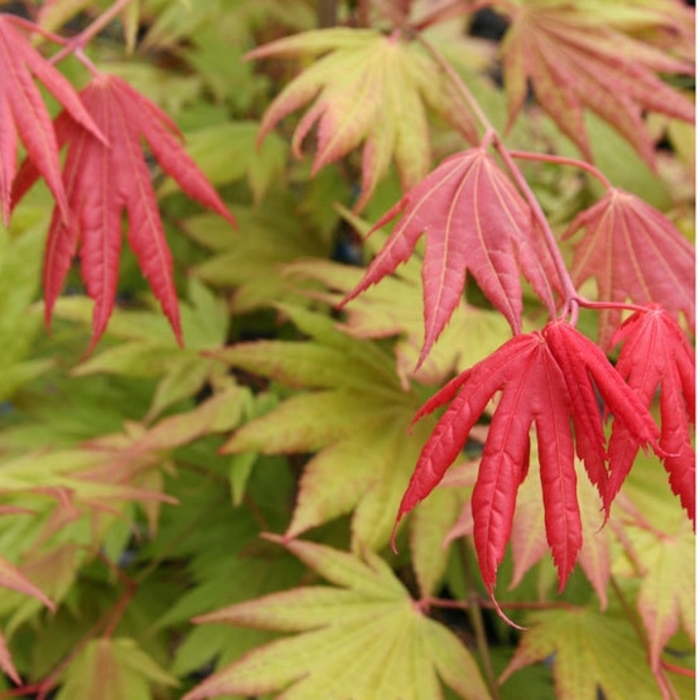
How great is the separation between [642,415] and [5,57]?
52cm

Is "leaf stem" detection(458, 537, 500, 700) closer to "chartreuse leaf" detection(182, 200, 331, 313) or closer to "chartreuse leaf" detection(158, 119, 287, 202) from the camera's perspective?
"chartreuse leaf" detection(182, 200, 331, 313)

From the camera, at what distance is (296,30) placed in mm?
1364

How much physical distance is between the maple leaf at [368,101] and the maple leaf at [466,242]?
6.5 inches

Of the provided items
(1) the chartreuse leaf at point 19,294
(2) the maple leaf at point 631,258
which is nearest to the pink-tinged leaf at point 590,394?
(2) the maple leaf at point 631,258

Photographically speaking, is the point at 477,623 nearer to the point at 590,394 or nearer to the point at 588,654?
the point at 588,654

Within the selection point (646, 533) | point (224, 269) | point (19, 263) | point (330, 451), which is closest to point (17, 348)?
point (19, 263)

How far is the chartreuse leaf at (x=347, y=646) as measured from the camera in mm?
698

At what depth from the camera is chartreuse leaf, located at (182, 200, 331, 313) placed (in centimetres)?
114

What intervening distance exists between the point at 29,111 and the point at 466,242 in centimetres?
34

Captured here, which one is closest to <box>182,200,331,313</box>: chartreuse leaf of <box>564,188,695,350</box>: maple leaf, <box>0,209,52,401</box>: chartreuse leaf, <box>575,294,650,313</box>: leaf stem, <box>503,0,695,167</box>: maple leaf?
<box>0,209,52,401</box>: chartreuse leaf

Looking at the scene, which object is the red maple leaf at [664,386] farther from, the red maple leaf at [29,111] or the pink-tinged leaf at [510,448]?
the red maple leaf at [29,111]

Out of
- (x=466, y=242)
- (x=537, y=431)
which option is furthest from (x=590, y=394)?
(x=466, y=242)

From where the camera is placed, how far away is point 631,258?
693 mm

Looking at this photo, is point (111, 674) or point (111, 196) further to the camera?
point (111, 674)
